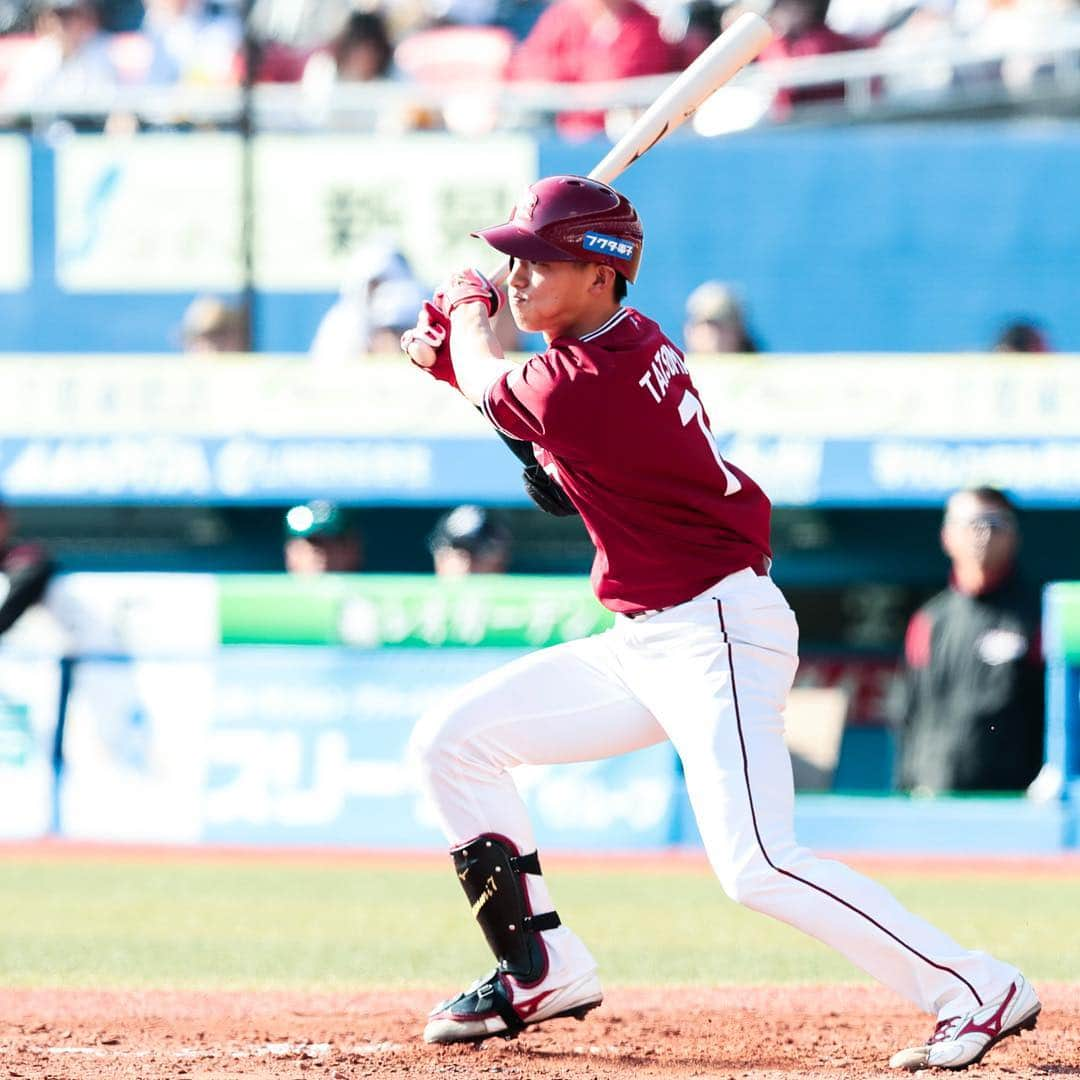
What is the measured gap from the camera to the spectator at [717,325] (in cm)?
929

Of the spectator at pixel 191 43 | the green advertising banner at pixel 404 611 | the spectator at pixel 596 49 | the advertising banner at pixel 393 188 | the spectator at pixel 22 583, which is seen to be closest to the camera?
the green advertising banner at pixel 404 611

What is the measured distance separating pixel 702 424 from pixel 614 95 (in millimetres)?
6089

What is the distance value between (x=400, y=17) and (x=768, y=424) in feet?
14.4

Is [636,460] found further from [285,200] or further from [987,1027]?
[285,200]

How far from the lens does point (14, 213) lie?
406 inches

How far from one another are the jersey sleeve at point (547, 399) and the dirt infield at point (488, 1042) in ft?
4.27

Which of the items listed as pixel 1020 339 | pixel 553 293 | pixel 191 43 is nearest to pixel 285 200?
pixel 191 43

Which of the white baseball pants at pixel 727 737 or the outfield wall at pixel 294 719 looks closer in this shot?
the white baseball pants at pixel 727 737

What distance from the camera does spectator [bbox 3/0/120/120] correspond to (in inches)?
449

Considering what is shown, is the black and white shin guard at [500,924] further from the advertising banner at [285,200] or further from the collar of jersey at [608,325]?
the advertising banner at [285,200]

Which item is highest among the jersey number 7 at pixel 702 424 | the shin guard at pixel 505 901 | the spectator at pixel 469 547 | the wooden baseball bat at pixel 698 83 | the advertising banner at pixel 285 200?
the advertising banner at pixel 285 200

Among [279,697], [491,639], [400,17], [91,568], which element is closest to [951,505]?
[491,639]

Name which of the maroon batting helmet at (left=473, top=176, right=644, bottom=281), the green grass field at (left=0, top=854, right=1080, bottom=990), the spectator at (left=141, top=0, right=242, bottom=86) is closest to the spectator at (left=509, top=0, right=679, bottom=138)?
the spectator at (left=141, top=0, right=242, bottom=86)

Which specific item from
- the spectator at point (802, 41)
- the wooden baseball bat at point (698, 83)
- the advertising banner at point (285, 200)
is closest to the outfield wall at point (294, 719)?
the advertising banner at point (285, 200)
